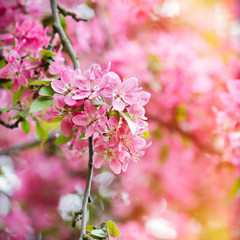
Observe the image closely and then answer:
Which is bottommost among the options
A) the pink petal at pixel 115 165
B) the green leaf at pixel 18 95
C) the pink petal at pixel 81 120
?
the pink petal at pixel 115 165

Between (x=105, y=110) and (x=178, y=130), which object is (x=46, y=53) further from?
(x=178, y=130)

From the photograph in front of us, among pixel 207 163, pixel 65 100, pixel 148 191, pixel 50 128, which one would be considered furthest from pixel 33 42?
pixel 148 191

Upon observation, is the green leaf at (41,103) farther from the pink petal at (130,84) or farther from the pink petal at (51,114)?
the pink petal at (130,84)

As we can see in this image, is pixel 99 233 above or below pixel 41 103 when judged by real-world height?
below

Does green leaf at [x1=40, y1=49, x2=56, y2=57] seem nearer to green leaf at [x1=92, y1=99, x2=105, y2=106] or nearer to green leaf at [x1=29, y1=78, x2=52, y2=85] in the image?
green leaf at [x1=29, y1=78, x2=52, y2=85]

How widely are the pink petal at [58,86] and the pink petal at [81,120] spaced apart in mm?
73

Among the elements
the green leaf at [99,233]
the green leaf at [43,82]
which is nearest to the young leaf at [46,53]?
the green leaf at [43,82]

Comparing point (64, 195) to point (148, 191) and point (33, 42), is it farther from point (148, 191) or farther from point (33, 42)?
point (33, 42)

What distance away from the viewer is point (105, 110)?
819 mm

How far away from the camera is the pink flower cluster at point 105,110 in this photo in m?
0.82

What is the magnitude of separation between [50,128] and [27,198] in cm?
80

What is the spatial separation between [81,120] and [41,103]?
125mm

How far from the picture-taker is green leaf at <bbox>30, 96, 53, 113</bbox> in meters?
0.87

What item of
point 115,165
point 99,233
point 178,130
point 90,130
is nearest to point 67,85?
point 90,130
